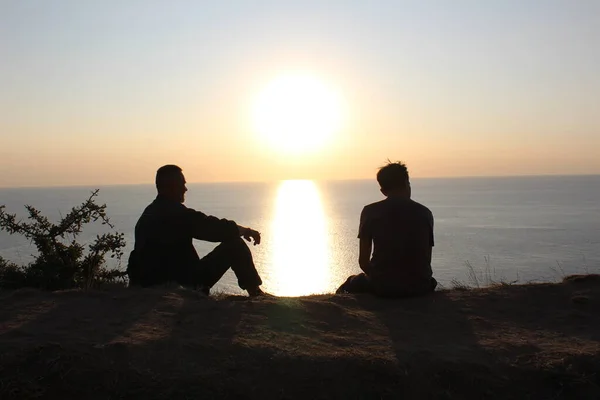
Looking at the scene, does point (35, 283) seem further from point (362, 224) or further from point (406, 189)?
point (406, 189)

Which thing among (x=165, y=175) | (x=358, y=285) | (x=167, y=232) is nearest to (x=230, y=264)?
(x=167, y=232)

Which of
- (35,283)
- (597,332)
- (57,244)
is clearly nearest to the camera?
(597,332)

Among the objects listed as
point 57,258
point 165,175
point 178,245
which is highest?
point 165,175

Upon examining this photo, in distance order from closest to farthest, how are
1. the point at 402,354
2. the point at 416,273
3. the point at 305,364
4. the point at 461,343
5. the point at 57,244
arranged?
1. the point at 305,364
2. the point at 402,354
3. the point at 461,343
4. the point at 416,273
5. the point at 57,244

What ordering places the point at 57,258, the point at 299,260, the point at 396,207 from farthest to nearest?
the point at 299,260 → the point at 57,258 → the point at 396,207

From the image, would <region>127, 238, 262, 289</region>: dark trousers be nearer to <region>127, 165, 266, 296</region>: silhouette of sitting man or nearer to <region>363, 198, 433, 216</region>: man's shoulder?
<region>127, 165, 266, 296</region>: silhouette of sitting man

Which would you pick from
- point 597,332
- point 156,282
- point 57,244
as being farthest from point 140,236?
point 597,332

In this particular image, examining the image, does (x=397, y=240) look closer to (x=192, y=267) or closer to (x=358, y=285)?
(x=358, y=285)

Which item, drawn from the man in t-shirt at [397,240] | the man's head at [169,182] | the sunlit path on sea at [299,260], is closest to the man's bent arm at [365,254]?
the man in t-shirt at [397,240]

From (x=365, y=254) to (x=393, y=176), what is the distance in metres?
1.05

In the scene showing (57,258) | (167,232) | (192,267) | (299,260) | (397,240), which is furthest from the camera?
(299,260)

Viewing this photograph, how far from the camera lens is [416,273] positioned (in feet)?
21.8

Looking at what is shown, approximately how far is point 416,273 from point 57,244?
6751 mm

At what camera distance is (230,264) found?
7078 millimetres
